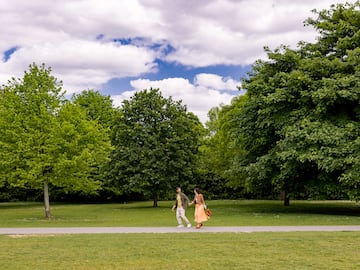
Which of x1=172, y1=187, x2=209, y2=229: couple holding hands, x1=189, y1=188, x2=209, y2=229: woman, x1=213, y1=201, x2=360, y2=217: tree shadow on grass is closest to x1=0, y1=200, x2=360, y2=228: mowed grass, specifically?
x1=213, y1=201, x2=360, y2=217: tree shadow on grass

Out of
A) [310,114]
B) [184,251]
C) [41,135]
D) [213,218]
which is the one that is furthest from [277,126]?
[184,251]

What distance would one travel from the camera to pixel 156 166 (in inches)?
1515

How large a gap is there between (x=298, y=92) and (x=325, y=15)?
6.28 m

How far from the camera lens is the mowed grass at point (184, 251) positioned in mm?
10281

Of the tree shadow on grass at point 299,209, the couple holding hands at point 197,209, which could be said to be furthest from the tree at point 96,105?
the couple holding hands at point 197,209

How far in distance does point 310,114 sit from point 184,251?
1764 centimetres

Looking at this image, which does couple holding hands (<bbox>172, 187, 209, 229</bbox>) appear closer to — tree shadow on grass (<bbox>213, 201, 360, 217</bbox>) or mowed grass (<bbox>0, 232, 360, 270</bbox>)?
mowed grass (<bbox>0, 232, 360, 270</bbox>)

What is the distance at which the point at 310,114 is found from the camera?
90.6ft

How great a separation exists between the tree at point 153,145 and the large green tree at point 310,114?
26.5 ft

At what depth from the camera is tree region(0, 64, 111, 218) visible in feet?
86.1

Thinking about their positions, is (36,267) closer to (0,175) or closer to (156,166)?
(0,175)

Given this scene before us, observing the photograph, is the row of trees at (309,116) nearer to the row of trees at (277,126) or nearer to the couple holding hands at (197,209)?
the row of trees at (277,126)

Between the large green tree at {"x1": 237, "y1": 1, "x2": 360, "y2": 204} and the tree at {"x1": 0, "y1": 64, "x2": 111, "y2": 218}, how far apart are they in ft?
32.4

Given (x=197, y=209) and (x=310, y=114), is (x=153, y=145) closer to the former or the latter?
(x=310, y=114)
